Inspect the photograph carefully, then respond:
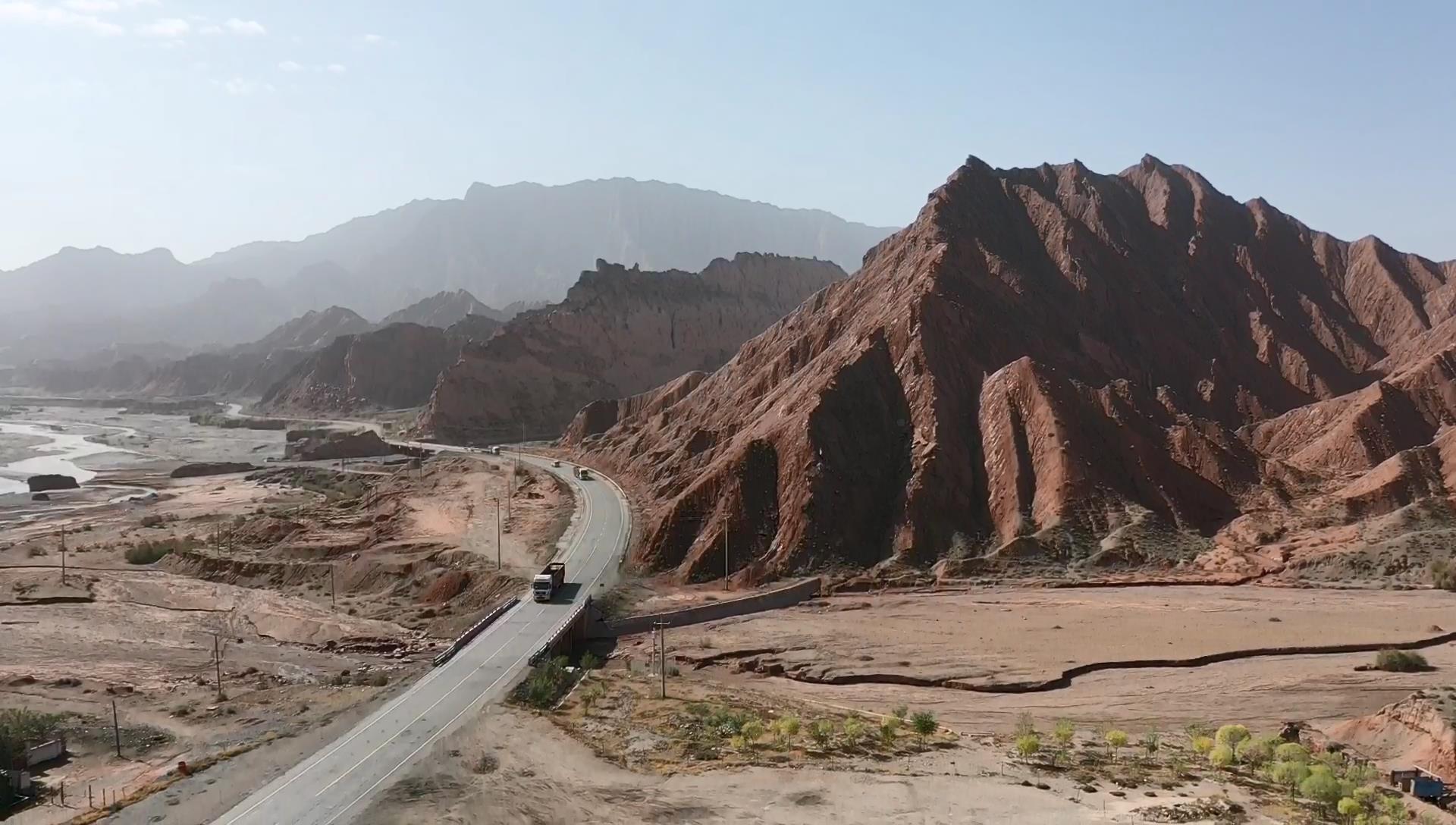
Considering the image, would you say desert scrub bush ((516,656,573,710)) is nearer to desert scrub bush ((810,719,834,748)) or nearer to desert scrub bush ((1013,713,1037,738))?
desert scrub bush ((810,719,834,748))

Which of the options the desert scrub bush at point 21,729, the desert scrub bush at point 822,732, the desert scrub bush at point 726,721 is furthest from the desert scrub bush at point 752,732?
the desert scrub bush at point 21,729

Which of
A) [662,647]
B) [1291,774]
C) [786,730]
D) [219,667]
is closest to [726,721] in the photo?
[786,730]

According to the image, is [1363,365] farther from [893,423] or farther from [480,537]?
[480,537]

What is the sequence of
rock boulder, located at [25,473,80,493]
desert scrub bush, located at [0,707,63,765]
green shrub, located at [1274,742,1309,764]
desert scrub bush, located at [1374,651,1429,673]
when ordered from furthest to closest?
Result: rock boulder, located at [25,473,80,493] < desert scrub bush, located at [1374,651,1429,673] < desert scrub bush, located at [0,707,63,765] < green shrub, located at [1274,742,1309,764]

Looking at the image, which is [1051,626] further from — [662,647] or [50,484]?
[50,484]

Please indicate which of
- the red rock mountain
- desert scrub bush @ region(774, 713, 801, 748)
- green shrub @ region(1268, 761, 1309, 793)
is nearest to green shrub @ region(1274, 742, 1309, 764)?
green shrub @ region(1268, 761, 1309, 793)

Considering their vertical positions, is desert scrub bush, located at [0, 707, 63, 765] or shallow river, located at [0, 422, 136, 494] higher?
shallow river, located at [0, 422, 136, 494]

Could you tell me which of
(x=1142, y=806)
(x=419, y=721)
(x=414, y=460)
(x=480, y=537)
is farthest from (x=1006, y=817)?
(x=414, y=460)

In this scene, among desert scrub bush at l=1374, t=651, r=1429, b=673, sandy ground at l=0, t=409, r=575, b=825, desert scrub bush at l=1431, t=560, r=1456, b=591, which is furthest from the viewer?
desert scrub bush at l=1431, t=560, r=1456, b=591
